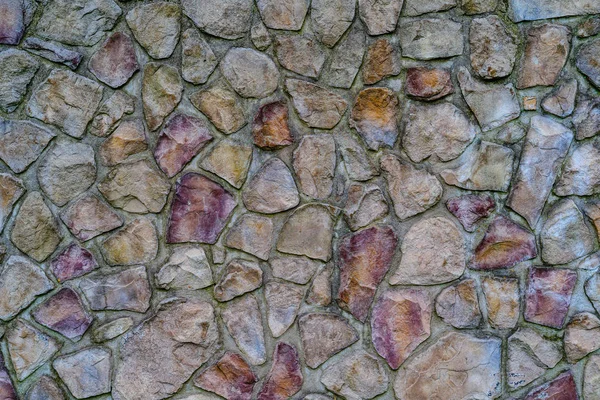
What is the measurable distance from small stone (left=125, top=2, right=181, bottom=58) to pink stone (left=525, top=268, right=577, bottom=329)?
4.15 ft

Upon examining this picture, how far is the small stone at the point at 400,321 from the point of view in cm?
Answer: 205

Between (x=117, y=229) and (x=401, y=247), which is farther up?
(x=401, y=247)

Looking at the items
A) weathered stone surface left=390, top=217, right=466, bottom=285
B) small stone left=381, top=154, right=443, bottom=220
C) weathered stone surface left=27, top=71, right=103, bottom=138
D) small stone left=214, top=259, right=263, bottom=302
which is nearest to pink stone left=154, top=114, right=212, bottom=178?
weathered stone surface left=27, top=71, right=103, bottom=138

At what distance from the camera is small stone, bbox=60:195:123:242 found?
2.06 m

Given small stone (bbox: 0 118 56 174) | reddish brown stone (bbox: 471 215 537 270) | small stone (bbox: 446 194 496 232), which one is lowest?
small stone (bbox: 0 118 56 174)

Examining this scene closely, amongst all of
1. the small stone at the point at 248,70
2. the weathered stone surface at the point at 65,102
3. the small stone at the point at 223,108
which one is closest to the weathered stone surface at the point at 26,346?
the weathered stone surface at the point at 65,102

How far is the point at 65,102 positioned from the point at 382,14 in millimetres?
961

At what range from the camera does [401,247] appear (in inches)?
80.8

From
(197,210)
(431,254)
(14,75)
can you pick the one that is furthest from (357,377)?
(14,75)

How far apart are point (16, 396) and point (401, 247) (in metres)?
1.21

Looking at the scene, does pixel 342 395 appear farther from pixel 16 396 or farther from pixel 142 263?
pixel 16 396

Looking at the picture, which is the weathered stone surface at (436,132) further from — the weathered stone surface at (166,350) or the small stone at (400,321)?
the weathered stone surface at (166,350)

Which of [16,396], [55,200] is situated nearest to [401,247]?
[55,200]

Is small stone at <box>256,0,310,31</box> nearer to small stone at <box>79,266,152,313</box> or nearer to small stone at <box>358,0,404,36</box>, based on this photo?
small stone at <box>358,0,404,36</box>
